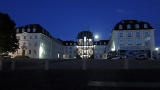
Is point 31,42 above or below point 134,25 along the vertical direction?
below

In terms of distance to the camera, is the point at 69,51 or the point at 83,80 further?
the point at 69,51

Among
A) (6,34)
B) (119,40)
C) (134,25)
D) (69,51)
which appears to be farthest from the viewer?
(69,51)

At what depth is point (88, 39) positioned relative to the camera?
4006 inches

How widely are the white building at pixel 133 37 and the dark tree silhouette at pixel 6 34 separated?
3371cm

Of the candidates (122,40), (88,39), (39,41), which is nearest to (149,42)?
(122,40)

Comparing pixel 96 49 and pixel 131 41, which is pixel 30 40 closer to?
pixel 131 41

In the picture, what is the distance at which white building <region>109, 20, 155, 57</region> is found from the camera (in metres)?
53.0

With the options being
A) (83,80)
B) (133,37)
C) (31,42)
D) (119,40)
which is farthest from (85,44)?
(83,80)

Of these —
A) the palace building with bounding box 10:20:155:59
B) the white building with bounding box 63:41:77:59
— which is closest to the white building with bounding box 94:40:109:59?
the white building with bounding box 63:41:77:59

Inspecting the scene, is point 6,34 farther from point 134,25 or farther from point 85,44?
point 85,44

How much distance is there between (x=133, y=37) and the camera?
181ft

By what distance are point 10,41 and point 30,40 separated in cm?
2736

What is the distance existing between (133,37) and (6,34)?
40.8 metres

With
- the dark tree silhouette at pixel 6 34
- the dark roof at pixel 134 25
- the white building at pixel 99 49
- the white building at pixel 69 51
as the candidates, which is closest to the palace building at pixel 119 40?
the dark roof at pixel 134 25
